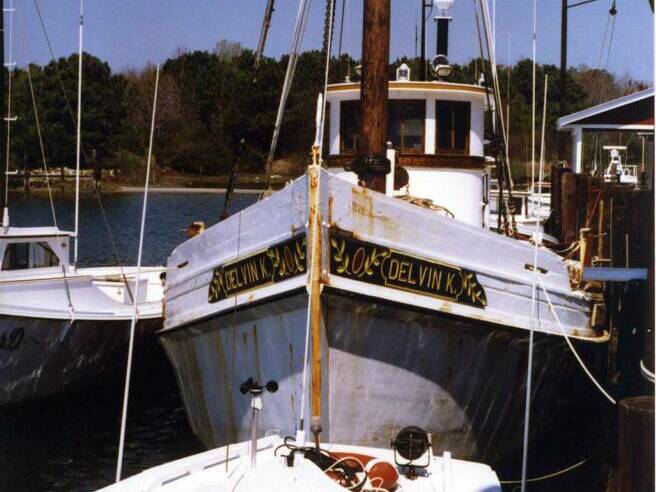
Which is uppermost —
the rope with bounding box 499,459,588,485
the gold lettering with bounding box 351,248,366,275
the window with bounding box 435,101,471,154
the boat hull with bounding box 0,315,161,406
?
the window with bounding box 435,101,471,154

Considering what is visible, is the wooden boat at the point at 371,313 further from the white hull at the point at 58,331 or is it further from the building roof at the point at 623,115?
the building roof at the point at 623,115

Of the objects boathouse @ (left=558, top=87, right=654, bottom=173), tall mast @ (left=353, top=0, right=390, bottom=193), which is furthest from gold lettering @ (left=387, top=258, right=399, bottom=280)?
boathouse @ (left=558, top=87, right=654, bottom=173)

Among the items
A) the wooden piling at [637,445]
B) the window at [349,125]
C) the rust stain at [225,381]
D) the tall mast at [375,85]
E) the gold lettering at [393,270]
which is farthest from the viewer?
the window at [349,125]

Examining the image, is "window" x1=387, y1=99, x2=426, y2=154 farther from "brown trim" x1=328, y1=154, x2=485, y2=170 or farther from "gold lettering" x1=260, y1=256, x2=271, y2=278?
"gold lettering" x1=260, y1=256, x2=271, y2=278

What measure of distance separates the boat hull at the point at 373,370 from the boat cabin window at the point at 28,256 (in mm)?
6518

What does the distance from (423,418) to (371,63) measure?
3.94 meters

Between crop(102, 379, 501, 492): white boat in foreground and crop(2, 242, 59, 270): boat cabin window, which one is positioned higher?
crop(2, 242, 59, 270): boat cabin window

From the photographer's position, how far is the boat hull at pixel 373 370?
9141mm

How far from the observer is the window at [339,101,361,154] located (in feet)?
41.4

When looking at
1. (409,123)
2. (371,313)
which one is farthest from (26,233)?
(371,313)

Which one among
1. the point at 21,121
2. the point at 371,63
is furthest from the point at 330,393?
the point at 21,121

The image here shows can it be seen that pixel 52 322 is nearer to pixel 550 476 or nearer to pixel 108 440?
pixel 108 440

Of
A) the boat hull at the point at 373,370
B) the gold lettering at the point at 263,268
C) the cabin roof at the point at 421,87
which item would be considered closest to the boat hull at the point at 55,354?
the boat hull at the point at 373,370

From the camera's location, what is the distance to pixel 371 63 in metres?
9.96
